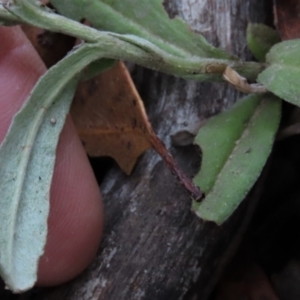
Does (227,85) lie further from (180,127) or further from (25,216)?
(25,216)

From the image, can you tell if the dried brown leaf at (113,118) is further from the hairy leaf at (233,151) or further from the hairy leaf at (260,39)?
the hairy leaf at (260,39)

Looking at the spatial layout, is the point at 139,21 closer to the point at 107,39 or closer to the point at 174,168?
the point at 107,39

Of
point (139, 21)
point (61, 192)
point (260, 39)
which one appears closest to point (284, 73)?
point (260, 39)

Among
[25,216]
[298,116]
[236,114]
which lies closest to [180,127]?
[236,114]

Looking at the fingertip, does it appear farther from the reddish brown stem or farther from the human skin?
the reddish brown stem

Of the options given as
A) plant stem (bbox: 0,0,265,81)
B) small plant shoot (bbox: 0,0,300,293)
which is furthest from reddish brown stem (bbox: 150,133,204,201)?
plant stem (bbox: 0,0,265,81)
